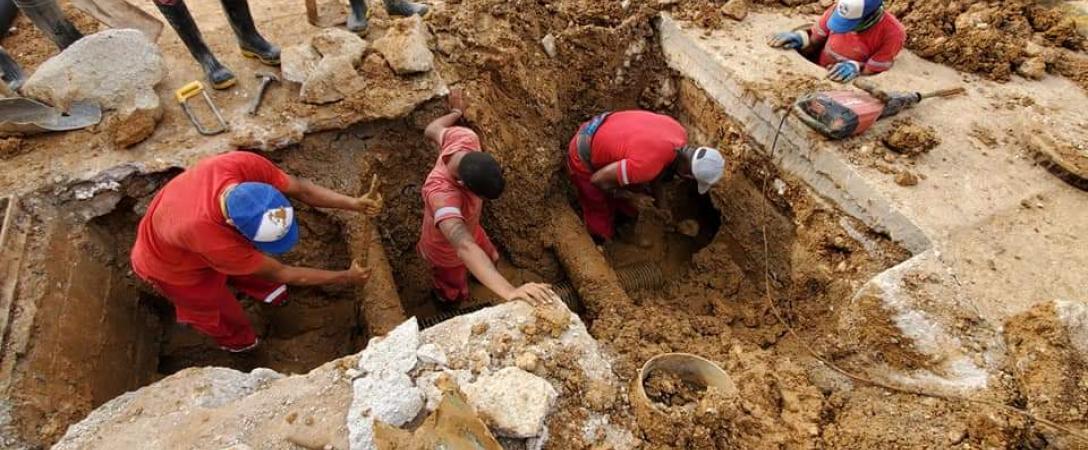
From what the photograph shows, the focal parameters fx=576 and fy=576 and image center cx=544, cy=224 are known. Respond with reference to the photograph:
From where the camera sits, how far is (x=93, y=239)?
10.9 ft

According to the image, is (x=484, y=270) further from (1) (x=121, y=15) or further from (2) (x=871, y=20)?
(1) (x=121, y=15)

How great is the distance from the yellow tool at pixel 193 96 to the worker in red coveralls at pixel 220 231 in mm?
740

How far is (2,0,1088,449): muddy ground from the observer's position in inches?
128

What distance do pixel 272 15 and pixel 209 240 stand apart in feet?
8.72

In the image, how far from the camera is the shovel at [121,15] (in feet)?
13.6

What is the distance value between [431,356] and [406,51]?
231 cm

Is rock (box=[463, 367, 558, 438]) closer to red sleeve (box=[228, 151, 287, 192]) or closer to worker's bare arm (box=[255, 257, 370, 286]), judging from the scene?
worker's bare arm (box=[255, 257, 370, 286])

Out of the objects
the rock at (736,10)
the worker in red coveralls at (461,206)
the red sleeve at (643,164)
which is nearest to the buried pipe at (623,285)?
the worker in red coveralls at (461,206)

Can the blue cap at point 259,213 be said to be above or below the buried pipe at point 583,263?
above

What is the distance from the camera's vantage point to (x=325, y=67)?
12.1 ft

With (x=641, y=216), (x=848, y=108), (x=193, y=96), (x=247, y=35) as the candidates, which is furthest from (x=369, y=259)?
(x=848, y=108)

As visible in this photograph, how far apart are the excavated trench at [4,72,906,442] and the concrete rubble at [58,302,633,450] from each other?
0.40 m

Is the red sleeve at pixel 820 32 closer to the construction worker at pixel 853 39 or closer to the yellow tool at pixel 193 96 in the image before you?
the construction worker at pixel 853 39

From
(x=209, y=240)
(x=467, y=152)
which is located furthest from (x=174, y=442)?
(x=467, y=152)
